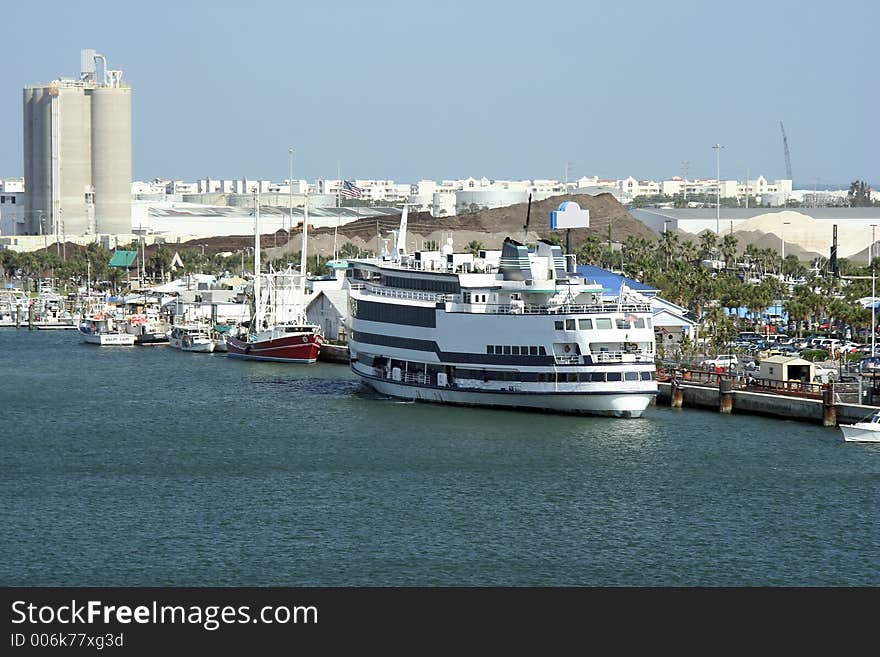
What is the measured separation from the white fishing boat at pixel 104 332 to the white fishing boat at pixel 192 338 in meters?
2.33

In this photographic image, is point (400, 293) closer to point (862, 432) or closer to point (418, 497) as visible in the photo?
point (862, 432)

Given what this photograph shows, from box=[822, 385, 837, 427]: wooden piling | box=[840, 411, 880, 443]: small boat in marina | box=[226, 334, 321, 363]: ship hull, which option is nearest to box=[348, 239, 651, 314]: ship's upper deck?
box=[822, 385, 837, 427]: wooden piling

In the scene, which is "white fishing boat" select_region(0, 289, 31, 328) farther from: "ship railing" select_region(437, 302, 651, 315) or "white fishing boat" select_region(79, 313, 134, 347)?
"ship railing" select_region(437, 302, 651, 315)

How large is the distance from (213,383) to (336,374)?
5.42 meters

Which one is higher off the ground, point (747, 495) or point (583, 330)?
point (583, 330)

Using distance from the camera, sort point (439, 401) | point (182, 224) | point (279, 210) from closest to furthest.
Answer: point (439, 401)
point (182, 224)
point (279, 210)

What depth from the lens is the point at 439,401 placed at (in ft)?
163

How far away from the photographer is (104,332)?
82.1 m

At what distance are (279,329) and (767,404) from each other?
27599 mm

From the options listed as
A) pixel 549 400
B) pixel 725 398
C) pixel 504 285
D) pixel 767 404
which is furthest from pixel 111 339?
pixel 767 404

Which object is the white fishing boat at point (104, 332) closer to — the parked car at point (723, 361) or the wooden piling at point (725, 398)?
the parked car at point (723, 361)

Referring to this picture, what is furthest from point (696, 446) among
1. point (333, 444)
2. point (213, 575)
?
point (213, 575)

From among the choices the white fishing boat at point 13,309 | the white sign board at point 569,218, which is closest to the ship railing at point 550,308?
the white sign board at point 569,218
